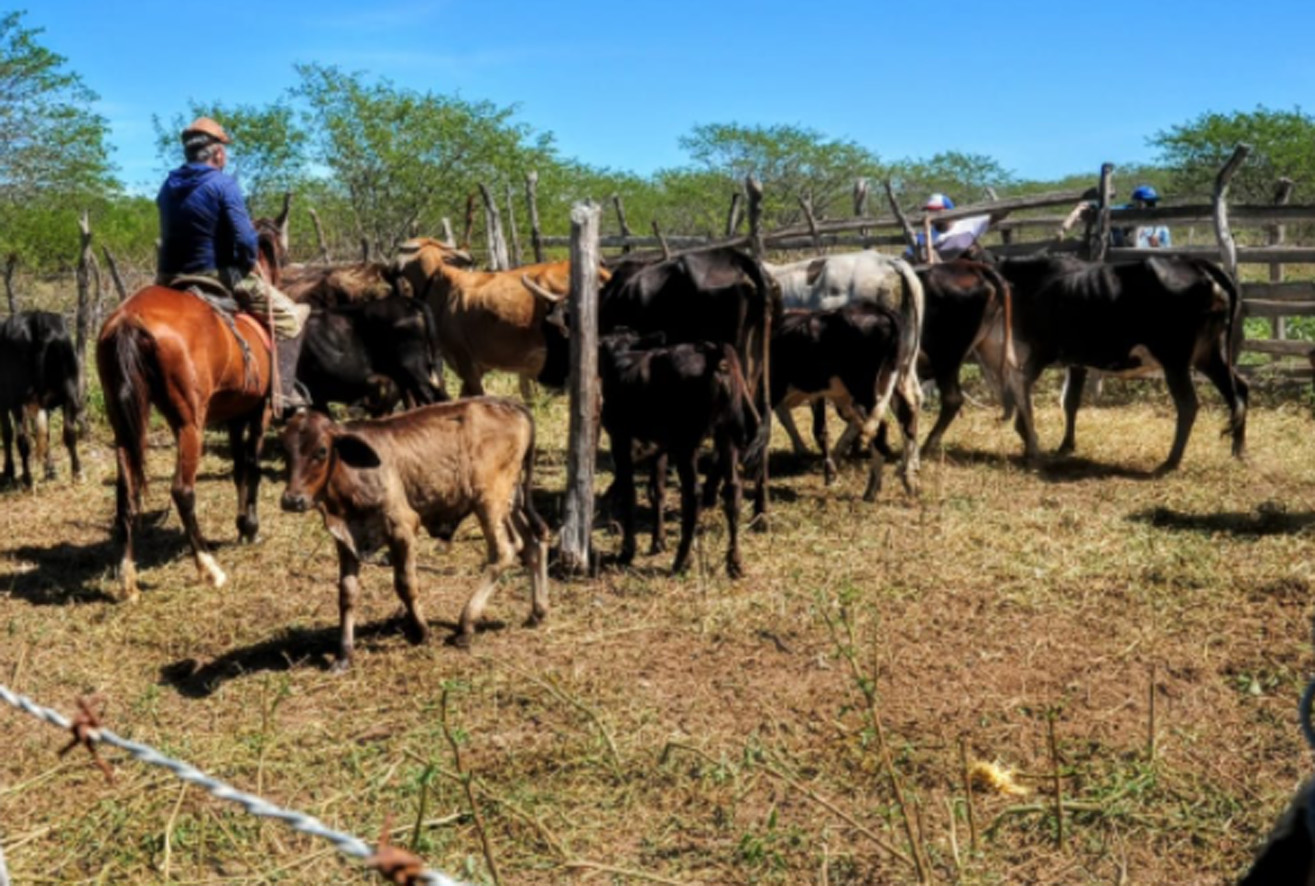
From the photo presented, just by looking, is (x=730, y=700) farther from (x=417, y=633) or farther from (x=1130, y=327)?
(x=1130, y=327)

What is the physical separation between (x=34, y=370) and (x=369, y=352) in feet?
9.34

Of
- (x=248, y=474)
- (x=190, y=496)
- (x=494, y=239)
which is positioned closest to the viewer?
(x=190, y=496)

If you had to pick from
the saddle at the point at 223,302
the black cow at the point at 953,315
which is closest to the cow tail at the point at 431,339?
the saddle at the point at 223,302

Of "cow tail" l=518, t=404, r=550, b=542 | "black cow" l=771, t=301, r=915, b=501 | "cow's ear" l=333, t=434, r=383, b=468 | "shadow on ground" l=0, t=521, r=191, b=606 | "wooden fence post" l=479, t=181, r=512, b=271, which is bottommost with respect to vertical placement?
"shadow on ground" l=0, t=521, r=191, b=606

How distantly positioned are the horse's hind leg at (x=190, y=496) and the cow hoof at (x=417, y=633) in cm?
186

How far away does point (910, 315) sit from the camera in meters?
11.0

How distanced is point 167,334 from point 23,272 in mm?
25832

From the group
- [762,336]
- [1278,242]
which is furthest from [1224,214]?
[762,336]

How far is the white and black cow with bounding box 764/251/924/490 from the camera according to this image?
10.3 meters

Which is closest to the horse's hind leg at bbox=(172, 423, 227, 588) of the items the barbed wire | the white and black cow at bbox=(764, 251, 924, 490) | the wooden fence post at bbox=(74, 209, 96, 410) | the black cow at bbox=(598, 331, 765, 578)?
the black cow at bbox=(598, 331, 765, 578)

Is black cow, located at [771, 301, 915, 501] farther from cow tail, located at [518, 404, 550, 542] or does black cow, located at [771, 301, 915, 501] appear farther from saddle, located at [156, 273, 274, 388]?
saddle, located at [156, 273, 274, 388]

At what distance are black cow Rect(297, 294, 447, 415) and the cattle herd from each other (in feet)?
0.06

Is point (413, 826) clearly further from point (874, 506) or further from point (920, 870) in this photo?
point (874, 506)

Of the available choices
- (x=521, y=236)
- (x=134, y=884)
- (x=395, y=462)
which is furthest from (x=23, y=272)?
(x=134, y=884)
